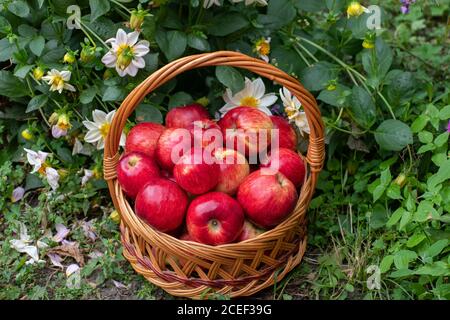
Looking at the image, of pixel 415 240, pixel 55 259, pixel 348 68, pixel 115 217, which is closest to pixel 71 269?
pixel 55 259

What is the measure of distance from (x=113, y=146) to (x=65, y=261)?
492 millimetres

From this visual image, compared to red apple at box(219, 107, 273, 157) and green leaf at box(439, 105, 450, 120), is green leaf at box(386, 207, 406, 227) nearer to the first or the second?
green leaf at box(439, 105, 450, 120)

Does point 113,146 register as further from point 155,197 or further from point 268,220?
point 268,220

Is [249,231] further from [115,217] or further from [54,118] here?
[54,118]

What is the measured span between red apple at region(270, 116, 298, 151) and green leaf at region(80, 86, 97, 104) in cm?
58

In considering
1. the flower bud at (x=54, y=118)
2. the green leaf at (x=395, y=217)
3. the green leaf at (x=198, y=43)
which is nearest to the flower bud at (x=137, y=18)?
the green leaf at (x=198, y=43)

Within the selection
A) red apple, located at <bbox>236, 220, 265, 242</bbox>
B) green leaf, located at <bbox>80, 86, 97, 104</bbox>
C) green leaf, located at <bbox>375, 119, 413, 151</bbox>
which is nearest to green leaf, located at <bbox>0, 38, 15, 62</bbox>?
green leaf, located at <bbox>80, 86, 97, 104</bbox>

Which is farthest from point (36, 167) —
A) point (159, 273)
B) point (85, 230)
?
point (159, 273)

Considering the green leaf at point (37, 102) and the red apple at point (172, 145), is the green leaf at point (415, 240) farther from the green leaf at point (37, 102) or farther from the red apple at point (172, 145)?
the green leaf at point (37, 102)

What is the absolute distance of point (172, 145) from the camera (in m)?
1.93

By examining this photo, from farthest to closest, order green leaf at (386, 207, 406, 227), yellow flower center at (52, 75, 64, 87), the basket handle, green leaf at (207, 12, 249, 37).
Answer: green leaf at (207, 12, 249, 37)
yellow flower center at (52, 75, 64, 87)
green leaf at (386, 207, 406, 227)
the basket handle

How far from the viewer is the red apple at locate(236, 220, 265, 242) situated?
6.08 ft

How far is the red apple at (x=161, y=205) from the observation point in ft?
5.90

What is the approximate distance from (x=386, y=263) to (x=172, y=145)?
70cm
